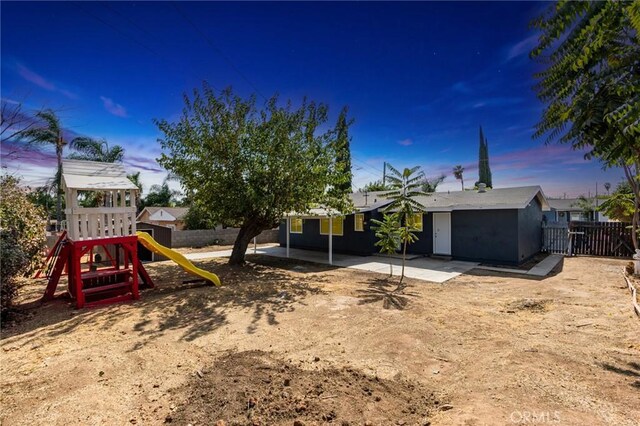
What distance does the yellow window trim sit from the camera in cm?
1442

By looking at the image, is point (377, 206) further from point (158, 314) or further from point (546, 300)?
point (158, 314)

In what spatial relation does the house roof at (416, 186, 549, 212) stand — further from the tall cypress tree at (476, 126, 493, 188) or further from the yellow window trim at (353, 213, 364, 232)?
the tall cypress tree at (476, 126, 493, 188)

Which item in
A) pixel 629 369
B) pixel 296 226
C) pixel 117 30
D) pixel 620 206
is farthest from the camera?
pixel 296 226

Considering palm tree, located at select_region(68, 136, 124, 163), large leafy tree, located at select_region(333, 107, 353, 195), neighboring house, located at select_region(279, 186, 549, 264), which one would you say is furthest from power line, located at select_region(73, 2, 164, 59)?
palm tree, located at select_region(68, 136, 124, 163)

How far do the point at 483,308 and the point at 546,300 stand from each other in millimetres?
1802

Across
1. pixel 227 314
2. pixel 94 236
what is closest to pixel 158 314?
pixel 227 314

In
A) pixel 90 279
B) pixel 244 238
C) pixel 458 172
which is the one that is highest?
pixel 458 172

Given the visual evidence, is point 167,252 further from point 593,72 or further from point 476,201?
point 476,201

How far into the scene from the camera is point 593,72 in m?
3.34

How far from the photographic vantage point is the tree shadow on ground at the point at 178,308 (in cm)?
523

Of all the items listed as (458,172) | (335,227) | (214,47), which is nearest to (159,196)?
(335,227)

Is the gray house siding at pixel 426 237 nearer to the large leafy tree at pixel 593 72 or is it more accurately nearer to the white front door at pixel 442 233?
the white front door at pixel 442 233

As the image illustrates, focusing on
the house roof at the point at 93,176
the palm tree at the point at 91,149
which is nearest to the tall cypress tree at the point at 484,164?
the palm tree at the point at 91,149

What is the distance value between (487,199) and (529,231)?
2.28 meters
